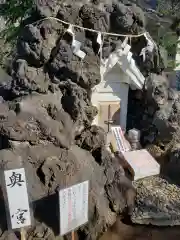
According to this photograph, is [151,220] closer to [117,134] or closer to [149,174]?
[149,174]

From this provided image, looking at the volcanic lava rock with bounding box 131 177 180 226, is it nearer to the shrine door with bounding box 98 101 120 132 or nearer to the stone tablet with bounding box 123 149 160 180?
the stone tablet with bounding box 123 149 160 180

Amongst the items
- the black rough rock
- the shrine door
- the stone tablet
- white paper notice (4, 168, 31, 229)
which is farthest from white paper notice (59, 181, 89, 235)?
the shrine door

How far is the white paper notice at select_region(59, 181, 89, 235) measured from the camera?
4.02 meters

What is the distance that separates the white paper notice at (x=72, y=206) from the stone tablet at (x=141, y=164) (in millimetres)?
2318

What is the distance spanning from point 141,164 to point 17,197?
10.8 ft

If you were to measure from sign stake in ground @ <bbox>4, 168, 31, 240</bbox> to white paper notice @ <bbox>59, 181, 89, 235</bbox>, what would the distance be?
436mm

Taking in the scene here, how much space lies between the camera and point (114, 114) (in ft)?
23.3

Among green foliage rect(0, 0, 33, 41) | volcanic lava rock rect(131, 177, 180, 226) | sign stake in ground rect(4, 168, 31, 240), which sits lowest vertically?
volcanic lava rock rect(131, 177, 180, 226)

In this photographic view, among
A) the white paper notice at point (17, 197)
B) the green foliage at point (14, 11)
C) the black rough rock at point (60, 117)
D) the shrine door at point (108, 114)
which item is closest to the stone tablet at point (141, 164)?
the black rough rock at point (60, 117)

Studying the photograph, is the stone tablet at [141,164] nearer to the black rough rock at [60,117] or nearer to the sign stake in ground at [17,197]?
the black rough rock at [60,117]

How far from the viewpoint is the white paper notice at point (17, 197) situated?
3836mm

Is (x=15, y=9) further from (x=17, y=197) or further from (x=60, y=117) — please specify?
(x=17, y=197)

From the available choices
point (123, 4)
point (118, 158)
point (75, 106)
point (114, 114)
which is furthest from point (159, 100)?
point (75, 106)

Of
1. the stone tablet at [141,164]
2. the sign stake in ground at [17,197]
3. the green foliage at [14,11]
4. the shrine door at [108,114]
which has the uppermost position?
the green foliage at [14,11]
